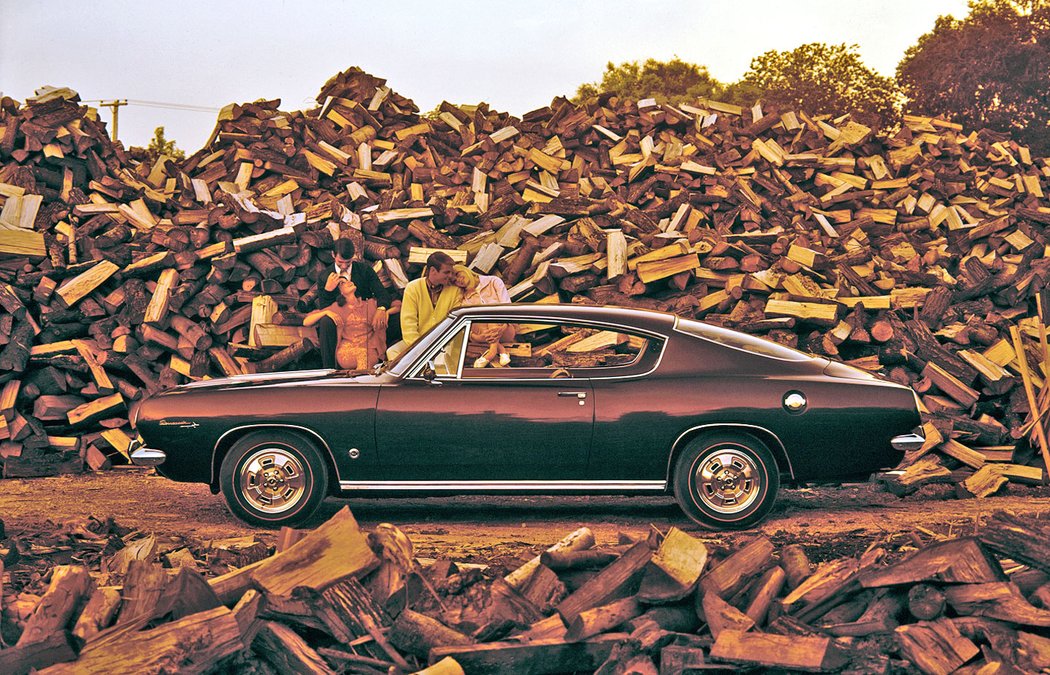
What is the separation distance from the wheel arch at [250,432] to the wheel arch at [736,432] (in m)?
2.22

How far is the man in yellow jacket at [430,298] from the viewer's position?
31.9ft

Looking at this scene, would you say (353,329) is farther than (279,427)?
Yes

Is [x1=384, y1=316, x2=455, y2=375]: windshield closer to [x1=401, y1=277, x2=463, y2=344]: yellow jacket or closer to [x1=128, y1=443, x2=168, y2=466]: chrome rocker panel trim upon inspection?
[x1=128, y1=443, x2=168, y2=466]: chrome rocker panel trim

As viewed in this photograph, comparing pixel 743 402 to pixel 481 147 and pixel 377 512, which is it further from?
pixel 481 147

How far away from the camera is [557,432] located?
23.9ft

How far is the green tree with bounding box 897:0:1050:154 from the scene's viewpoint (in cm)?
3497

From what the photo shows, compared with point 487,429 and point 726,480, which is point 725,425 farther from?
point 487,429

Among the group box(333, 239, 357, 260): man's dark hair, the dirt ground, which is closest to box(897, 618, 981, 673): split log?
the dirt ground

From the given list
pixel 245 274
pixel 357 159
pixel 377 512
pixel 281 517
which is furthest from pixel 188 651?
pixel 357 159

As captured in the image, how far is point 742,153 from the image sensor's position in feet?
61.0

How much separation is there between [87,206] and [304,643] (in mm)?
10378

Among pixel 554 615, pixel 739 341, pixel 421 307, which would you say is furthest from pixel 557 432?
pixel 421 307

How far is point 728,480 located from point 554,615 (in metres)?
2.95

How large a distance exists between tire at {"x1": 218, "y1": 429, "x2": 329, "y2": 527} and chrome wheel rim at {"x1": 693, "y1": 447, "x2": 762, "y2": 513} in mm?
2490
